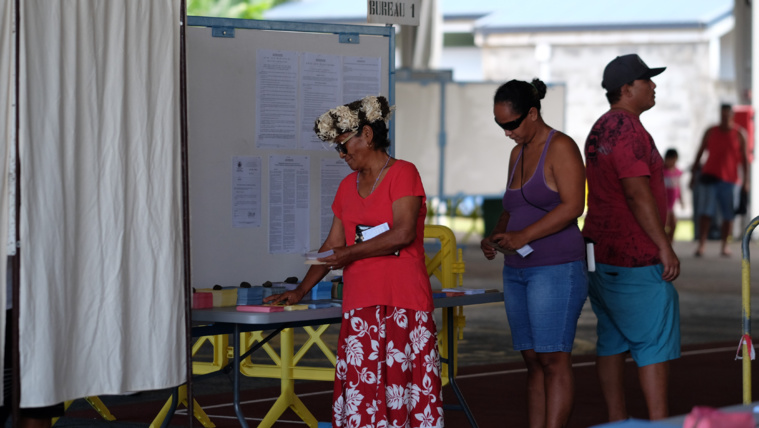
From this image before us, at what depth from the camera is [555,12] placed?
32.4 metres

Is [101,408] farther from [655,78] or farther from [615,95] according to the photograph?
[655,78]

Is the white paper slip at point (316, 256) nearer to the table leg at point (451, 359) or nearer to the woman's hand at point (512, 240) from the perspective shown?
the woman's hand at point (512, 240)

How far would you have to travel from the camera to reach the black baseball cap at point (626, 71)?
15.5 ft

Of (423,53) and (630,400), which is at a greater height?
(423,53)

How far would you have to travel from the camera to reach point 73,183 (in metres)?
3.72

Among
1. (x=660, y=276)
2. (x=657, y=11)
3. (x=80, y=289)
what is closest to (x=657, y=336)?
(x=660, y=276)

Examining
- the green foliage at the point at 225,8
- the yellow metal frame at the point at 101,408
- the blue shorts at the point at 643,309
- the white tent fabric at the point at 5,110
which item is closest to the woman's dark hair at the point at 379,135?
the blue shorts at the point at 643,309

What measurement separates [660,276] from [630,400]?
2.17 m

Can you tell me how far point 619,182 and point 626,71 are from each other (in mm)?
447

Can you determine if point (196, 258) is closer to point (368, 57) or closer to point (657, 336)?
point (368, 57)

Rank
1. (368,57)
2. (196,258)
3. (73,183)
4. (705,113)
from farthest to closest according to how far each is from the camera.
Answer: (705,113) < (368,57) < (196,258) < (73,183)

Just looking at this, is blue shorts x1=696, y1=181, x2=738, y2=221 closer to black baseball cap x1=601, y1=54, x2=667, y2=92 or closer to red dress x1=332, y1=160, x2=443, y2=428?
black baseball cap x1=601, y1=54, x2=667, y2=92

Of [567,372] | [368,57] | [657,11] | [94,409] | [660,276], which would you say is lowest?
[94,409]

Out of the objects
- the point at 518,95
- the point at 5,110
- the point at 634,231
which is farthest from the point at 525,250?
the point at 5,110
